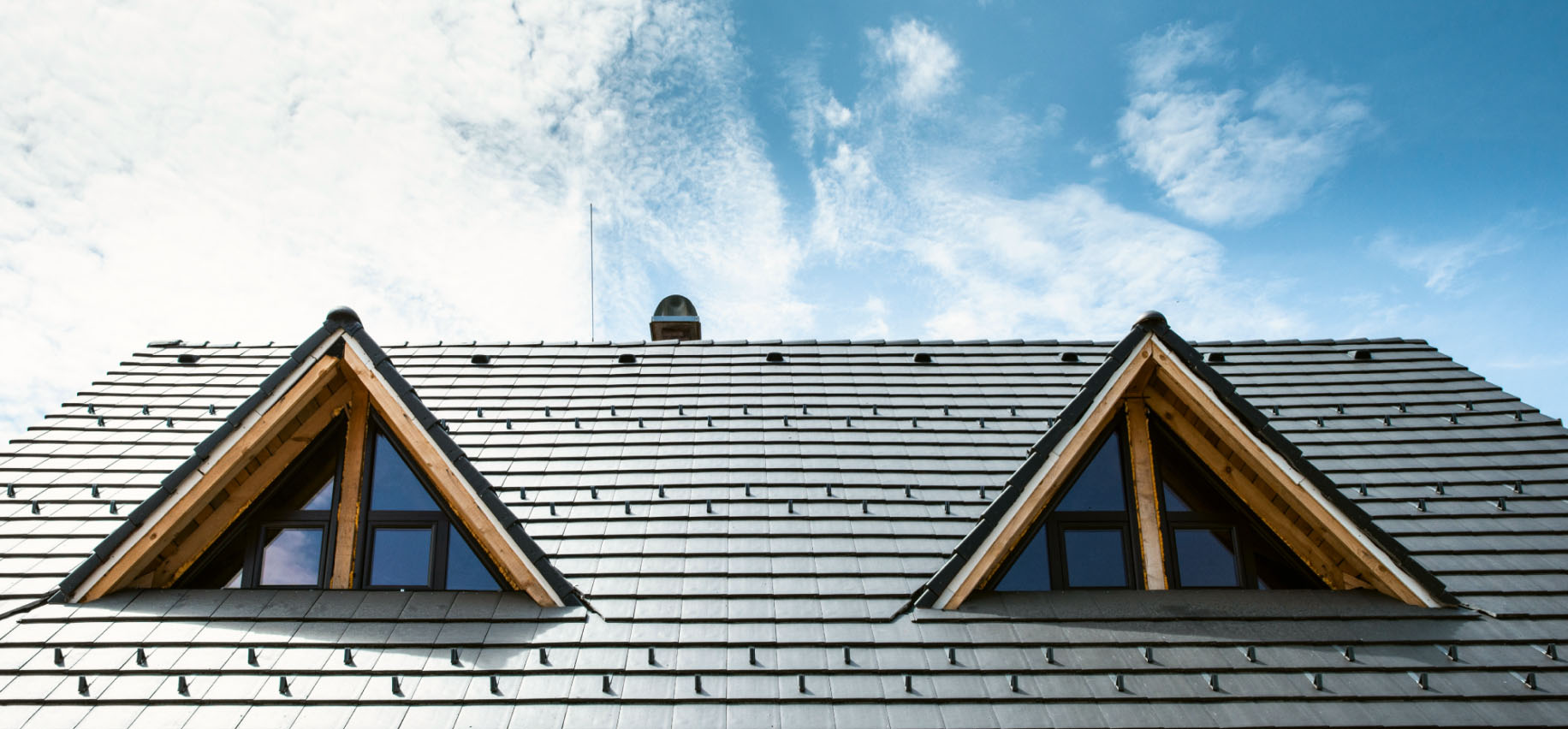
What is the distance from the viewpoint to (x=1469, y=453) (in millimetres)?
6922

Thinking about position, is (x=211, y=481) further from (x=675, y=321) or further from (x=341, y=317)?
(x=675, y=321)

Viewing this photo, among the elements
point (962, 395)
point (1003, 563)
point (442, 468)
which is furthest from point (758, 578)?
point (962, 395)

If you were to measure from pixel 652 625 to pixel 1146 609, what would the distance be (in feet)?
9.88

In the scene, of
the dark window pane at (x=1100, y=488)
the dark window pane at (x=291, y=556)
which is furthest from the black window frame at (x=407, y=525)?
the dark window pane at (x=1100, y=488)

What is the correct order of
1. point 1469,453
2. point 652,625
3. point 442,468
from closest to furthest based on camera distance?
1. point 652,625
2. point 442,468
3. point 1469,453

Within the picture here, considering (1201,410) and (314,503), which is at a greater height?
(1201,410)

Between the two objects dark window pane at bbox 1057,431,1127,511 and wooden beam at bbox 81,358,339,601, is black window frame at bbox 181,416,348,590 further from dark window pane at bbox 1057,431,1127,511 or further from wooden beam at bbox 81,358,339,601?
dark window pane at bbox 1057,431,1127,511

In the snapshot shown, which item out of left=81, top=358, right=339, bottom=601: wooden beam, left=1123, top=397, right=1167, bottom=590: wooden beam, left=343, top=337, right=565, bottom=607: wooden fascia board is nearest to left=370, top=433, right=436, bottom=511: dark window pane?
left=343, top=337, right=565, bottom=607: wooden fascia board

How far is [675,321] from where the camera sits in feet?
36.0

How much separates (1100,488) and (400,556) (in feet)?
15.5

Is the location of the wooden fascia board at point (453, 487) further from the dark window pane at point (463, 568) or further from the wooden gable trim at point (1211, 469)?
the wooden gable trim at point (1211, 469)

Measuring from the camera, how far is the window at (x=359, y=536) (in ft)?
18.5

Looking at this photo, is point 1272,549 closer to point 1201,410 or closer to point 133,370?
point 1201,410

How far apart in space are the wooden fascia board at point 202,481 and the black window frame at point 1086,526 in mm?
4619
